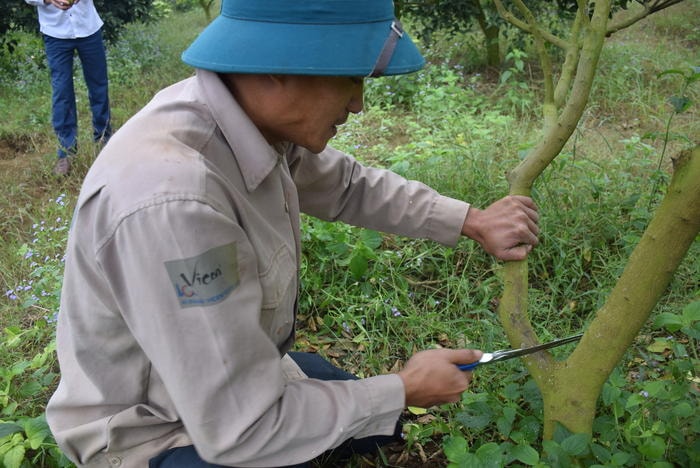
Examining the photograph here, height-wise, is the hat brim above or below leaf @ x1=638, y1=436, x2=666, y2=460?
above

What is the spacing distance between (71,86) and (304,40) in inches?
161

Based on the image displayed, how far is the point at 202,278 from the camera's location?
1289mm

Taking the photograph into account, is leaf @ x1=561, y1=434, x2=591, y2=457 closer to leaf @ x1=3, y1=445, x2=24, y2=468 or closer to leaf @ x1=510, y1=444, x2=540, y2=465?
leaf @ x1=510, y1=444, x2=540, y2=465

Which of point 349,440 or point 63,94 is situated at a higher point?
point 349,440

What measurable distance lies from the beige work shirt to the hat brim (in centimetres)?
12

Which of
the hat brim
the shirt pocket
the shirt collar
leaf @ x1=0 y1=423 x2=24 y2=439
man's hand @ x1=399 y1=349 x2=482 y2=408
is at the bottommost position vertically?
leaf @ x1=0 y1=423 x2=24 y2=439

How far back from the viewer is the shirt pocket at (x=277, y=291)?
1.58m

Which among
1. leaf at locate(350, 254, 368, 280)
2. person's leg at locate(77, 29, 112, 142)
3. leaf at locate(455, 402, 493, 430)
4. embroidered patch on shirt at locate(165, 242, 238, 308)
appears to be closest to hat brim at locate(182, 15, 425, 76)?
embroidered patch on shirt at locate(165, 242, 238, 308)

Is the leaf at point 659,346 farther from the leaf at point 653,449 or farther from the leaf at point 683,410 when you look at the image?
the leaf at point 653,449

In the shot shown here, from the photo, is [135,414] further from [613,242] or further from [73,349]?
[613,242]

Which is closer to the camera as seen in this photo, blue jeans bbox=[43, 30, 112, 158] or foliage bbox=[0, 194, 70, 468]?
foliage bbox=[0, 194, 70, 468]

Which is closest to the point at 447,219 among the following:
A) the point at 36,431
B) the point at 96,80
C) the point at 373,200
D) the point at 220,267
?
the point at 373,200

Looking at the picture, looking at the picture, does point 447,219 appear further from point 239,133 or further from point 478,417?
point 239,133

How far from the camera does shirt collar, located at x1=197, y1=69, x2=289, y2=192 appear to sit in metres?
1.46
